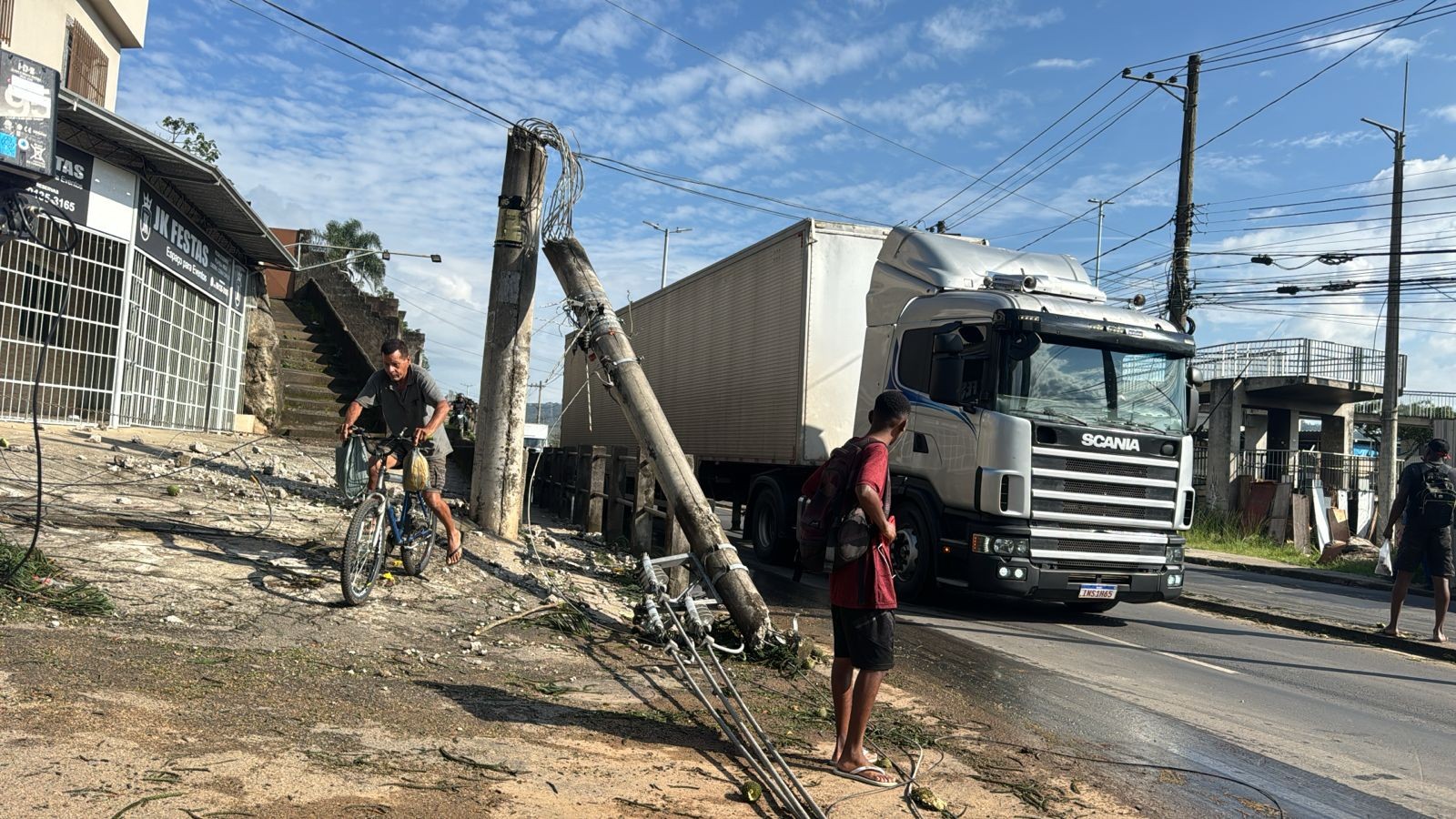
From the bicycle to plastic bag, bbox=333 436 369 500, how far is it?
0.26 ft

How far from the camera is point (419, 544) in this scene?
7273 mm

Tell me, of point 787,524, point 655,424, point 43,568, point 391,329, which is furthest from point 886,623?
point 391,329

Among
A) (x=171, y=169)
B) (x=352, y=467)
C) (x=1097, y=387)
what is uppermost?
(x=171, y=169)

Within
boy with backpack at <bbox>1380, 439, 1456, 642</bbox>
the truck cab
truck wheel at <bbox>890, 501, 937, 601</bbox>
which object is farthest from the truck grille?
boy with backpack at <bbox>1380, 439, 1456, 642</bbox>

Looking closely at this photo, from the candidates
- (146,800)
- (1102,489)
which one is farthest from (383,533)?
(1102,489)

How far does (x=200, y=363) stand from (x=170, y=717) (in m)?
18.0

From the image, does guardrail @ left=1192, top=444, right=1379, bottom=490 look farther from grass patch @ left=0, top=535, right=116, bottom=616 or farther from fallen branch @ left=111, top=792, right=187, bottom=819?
fallen branch @ left=111, top=792, right=187, bottom=819

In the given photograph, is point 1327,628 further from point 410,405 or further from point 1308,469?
point 1308,469

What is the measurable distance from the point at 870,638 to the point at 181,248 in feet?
57.4

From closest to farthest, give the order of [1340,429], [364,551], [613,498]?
[364,551] → [613,498] → [1340,429]

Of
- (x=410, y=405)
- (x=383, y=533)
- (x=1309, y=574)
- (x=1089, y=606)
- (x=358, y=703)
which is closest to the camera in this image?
(x=358, y=703)

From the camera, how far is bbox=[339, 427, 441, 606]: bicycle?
6430 mm

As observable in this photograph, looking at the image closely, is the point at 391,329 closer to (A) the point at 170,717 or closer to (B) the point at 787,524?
(B) the point at 787,524

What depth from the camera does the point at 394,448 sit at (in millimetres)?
7203
